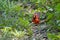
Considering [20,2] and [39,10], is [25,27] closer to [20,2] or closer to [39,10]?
[39,10]

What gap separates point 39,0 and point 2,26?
3.48ft

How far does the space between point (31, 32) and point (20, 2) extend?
4.14 ft

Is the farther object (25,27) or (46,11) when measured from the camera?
(46,11)

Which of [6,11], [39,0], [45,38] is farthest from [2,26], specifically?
[39,0]

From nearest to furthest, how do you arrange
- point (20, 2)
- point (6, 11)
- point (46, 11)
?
point (6, 11), point (46, 11), point (20, 2)

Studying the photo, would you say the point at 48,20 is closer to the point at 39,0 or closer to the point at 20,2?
the point at 39,0

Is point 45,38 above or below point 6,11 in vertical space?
below

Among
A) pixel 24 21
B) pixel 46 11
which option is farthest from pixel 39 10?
pixel 24 21

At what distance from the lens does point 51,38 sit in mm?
3312

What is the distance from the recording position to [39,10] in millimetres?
4316

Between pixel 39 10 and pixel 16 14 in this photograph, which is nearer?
pixel 16 14

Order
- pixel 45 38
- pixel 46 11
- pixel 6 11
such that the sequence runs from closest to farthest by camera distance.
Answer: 1. pixel 45 38
2. pixel 6 11
3. pixel 46 11

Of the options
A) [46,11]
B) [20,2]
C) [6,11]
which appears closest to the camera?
[6,11]

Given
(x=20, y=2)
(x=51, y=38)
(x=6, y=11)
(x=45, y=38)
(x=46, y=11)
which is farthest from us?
(x=20, y=2)
